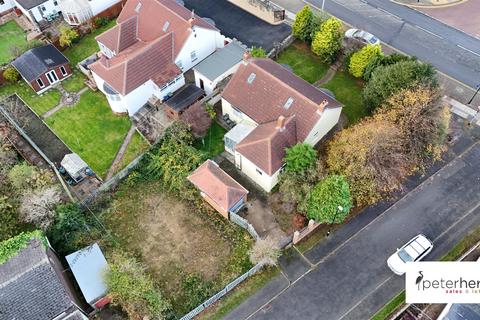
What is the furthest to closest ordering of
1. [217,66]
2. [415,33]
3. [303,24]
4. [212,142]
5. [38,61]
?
[415,33] → [303,24] → [38,61] → [217,66] → [212,142]

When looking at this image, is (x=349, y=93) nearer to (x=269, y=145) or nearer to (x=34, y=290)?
(x=269, y=145)

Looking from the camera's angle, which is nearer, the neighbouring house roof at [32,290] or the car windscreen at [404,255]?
the neighbouring house roof at [32,290]

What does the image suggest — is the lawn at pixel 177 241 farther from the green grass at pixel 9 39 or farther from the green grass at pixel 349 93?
the green grass at pixel 9 39

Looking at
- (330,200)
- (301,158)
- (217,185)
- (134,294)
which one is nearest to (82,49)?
(217,185)

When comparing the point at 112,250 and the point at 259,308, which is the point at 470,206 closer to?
the point at 259,308

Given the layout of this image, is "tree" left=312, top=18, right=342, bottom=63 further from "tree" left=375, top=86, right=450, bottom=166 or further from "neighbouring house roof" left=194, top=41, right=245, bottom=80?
"tree" left=375, top=86, right=450, bottom=166

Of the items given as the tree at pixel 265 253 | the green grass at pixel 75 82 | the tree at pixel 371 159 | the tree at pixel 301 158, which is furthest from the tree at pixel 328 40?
the green grass at pixel 75 82
